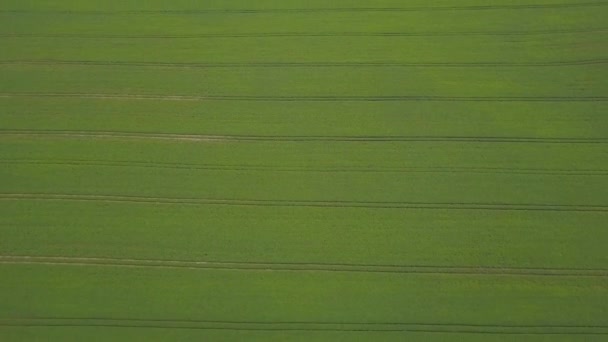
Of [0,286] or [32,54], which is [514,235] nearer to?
[0,286]

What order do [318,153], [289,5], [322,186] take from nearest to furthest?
[322,186] → [318,153] → [289,5]

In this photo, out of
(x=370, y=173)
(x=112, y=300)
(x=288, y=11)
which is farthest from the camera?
(x=288, y=11)

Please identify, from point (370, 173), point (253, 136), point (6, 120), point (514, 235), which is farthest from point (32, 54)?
point (514, 235)

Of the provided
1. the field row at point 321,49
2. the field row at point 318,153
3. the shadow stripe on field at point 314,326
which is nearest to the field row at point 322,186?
the field row at point 318,153

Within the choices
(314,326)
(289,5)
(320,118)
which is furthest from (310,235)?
(289,5)

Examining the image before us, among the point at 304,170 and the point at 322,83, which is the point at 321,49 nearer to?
the point at 322,83

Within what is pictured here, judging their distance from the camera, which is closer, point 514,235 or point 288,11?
point 514,235
